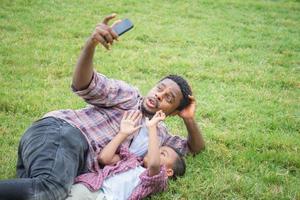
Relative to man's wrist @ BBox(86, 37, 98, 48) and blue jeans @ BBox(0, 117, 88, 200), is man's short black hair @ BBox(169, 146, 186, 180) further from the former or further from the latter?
man's wrist @ BBox(86, 37, 98, 48)

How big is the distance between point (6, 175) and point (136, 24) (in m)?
5.72

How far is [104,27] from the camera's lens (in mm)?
3336

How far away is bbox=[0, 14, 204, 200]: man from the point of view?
320 cm

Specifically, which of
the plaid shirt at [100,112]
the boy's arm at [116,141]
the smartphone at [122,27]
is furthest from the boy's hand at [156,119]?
the smartphone at [122,27]

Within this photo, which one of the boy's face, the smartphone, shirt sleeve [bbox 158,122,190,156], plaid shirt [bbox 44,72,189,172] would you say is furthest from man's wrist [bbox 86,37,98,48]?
shirt sleeve [bbox 158,122,190,156]

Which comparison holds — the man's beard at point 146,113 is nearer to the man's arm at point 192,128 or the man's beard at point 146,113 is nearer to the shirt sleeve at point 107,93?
the shirt sleeve at point 107,93

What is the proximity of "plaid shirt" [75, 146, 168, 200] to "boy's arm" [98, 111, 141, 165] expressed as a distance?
54mm

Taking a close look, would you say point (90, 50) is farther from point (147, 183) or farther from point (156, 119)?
point (147, 183)

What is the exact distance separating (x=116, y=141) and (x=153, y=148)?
0.30 meters

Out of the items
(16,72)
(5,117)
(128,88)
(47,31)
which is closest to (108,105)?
(128,88)

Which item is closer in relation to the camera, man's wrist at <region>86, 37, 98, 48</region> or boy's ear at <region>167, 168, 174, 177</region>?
man's wrist at <region>86, 37, 98, 48</region>

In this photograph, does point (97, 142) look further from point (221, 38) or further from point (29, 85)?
point (221, 38)

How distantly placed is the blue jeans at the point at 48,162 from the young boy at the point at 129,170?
165mm

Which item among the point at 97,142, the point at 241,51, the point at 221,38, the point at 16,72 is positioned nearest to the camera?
the point at 97,142
